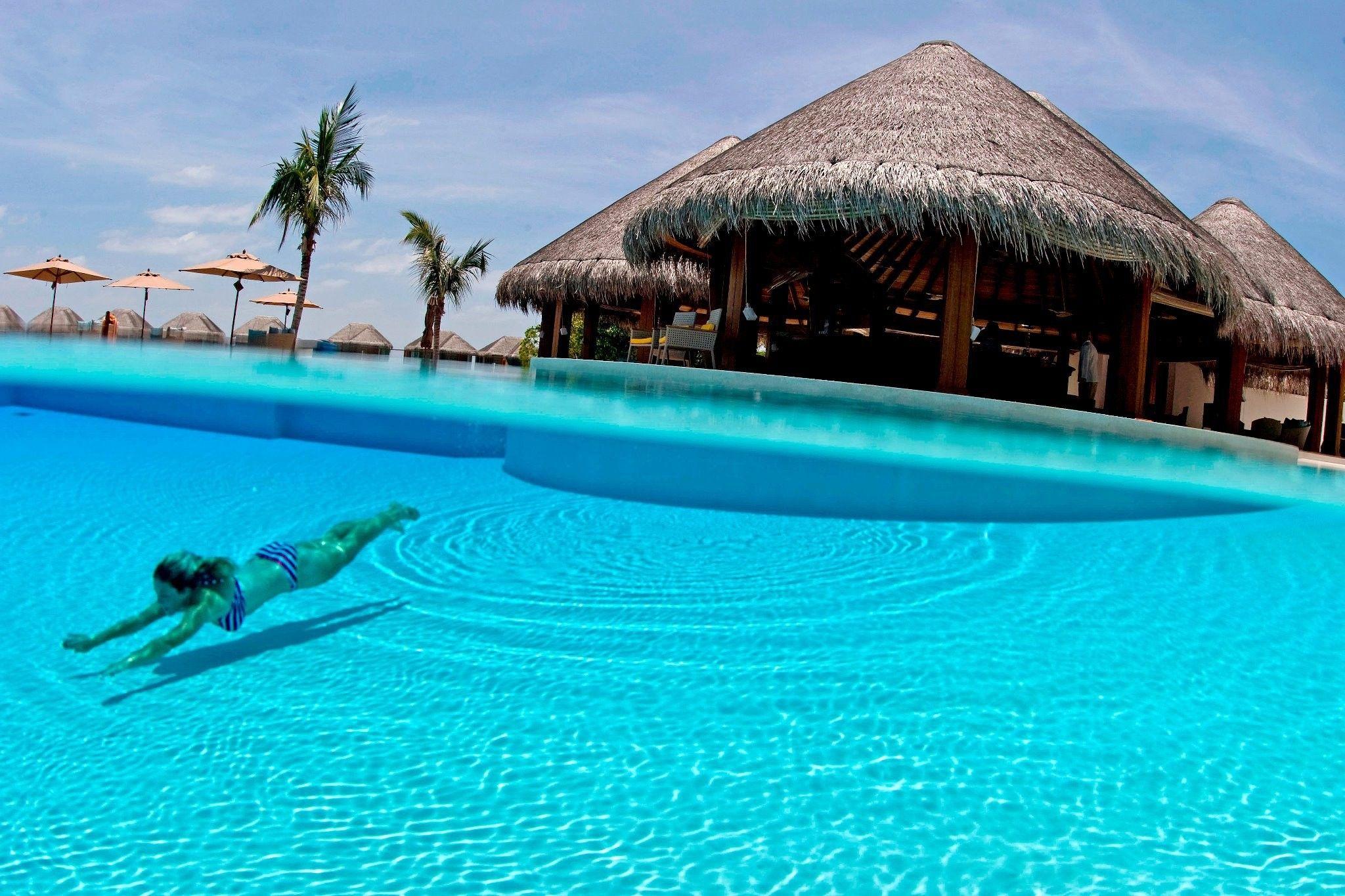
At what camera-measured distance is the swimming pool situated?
185 cm

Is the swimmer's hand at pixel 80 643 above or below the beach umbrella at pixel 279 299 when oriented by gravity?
below

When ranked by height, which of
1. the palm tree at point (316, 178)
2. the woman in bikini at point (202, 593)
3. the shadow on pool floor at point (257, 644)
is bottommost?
the shadow on pool floor at point (257, 644)

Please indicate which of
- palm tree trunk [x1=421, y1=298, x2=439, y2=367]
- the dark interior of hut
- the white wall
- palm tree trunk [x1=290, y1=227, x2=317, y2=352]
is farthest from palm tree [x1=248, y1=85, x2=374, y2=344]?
the white wall

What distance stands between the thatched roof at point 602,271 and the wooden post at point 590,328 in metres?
0.39

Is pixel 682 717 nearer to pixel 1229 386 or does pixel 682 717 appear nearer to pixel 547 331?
pixel 1229 386

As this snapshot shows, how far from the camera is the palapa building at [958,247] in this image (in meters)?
8.34

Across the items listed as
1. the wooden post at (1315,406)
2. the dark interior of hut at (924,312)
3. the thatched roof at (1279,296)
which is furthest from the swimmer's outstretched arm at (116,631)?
the wooden post at (1315,406)

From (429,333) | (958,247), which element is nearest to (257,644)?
(958,247)

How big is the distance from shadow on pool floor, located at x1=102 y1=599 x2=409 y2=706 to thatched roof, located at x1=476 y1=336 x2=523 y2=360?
29948 millimetres

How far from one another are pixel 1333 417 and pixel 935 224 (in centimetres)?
1277

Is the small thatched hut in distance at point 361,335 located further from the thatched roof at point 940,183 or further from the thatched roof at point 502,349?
the thatched roof at point 940,183

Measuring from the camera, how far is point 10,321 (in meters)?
25.8

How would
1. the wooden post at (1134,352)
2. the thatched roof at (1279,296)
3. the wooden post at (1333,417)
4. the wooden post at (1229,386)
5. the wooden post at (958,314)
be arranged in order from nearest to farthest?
the wooden post at (958,314)
the wooden post at (1134,352)
the thatched roof at (1279,296)
the wooden post at (1229,386)
the wooden post at (1333,417)

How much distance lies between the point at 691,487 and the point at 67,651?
11.3 ft
